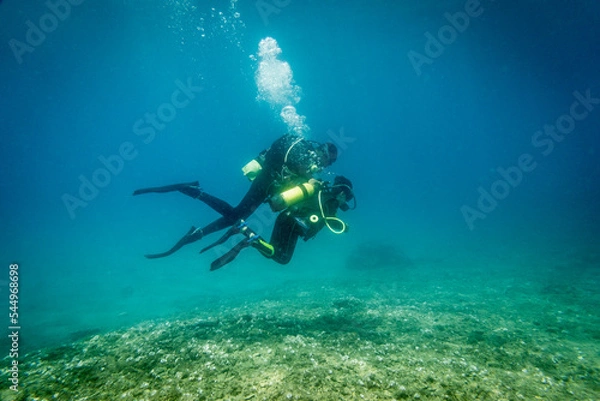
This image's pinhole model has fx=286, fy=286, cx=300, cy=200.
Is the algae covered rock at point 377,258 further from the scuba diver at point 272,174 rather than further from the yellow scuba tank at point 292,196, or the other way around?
the yellow scuba tank at point 292,196

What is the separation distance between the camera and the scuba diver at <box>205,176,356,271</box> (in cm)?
753

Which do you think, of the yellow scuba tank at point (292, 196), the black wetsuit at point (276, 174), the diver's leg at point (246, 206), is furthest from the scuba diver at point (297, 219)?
the diver's leg at point (246, 206)

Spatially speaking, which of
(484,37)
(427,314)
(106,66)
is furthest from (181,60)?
(427,314)

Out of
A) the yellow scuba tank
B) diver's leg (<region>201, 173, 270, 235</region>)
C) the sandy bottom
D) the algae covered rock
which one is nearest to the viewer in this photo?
the sandy bottom

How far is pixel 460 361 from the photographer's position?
607 cm

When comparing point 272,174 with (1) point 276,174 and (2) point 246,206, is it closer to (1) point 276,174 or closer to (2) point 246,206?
(1) point 276,174

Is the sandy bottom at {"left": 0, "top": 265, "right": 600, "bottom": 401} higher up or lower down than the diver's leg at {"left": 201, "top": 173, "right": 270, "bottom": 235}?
lower down

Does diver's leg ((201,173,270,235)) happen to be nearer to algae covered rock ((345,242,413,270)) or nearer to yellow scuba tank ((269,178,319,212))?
yellow scuba tank ((269,178,319,212))

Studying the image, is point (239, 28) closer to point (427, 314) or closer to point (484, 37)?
point (484, 37)

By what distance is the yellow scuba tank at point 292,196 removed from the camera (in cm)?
744

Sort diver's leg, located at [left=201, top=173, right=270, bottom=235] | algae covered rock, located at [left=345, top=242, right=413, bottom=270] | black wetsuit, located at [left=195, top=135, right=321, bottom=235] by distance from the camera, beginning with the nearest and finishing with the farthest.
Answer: black wetsuit, located at [left=195, top=135, right=321, bottom=235] → diver's leg, located at [left=201, top=173, right=270, bottom=235] → algae covered rock, located at [left=345, top=242, right=413, bottom=270]

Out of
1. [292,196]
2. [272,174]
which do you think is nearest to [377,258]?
[272,174]

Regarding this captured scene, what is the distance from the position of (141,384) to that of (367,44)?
209 feet

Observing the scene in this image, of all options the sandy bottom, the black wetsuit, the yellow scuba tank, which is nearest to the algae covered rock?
the sandy bottom
